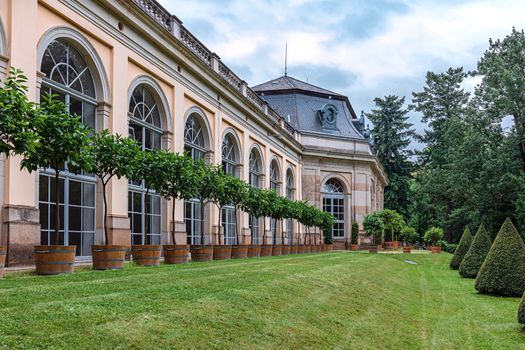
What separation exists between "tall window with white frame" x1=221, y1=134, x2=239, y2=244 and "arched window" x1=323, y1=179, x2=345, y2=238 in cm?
2170

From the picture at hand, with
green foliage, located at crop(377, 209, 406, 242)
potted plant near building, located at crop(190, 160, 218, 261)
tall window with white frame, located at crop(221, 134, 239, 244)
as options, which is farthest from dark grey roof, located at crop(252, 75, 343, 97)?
potted plant near building, located at crop(190, 160, 218, 261)

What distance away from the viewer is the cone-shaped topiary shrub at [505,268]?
17.1 meters

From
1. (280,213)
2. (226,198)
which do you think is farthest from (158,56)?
(280,213)

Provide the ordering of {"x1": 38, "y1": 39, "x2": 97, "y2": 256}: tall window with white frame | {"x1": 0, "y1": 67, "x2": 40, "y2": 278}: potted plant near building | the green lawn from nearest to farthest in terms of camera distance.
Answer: the green lawn → {"x1": 0, "y1": 67, "x2": 40, "y2": 278}: potted plant near building → {"x1": 38, "y1": 39, "x2": 97, "y2": 256}: tall window with white frame

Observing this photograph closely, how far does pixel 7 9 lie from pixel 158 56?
8111 millimetres

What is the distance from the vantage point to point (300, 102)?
51.9 m

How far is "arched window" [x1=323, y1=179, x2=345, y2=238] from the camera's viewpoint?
52.4 metres

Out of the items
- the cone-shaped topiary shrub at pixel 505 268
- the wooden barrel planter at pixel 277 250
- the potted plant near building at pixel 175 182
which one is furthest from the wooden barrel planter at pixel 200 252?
the wooden barrel planter at pixel 277 250

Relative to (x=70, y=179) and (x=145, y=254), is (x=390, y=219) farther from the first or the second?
(x=145, y=254)

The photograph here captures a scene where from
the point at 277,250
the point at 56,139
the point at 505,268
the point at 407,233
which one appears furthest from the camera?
the point at 407,233

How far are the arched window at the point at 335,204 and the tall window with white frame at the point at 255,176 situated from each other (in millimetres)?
16126

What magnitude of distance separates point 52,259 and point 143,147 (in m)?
10.0

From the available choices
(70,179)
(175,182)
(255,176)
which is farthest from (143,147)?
(255,176)

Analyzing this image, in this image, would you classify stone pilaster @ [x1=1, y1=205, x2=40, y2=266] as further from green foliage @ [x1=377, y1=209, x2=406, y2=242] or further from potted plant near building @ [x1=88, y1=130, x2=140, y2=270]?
green foliage @ [x1=377, y1=209, x2=406, y2=242]
